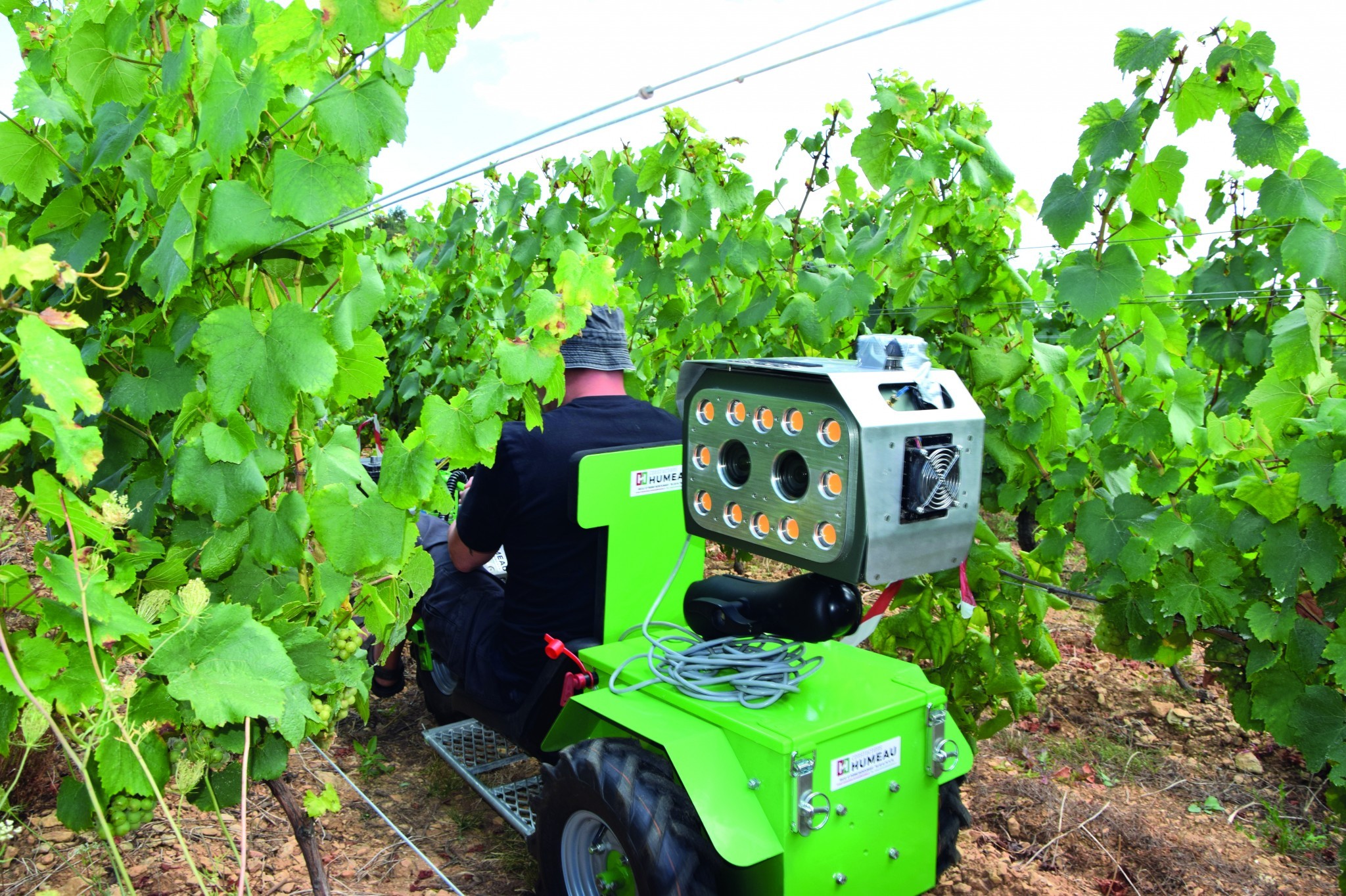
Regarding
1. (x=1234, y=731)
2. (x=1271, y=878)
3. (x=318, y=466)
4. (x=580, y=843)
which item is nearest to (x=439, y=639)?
(x=580, y=843)

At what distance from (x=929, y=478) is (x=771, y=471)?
298 mm

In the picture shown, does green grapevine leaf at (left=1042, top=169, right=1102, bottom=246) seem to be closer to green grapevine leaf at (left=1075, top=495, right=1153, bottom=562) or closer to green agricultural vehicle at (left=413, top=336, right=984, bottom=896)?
green agricultural vehicle at (left=413, top=336, right=984, bottom=896)

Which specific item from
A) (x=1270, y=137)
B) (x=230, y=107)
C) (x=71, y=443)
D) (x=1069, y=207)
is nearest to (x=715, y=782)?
(x=71, y=443)

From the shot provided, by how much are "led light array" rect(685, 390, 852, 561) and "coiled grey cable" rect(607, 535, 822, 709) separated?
0.28 metres

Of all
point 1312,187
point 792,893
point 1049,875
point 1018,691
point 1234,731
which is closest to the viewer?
point 792,893

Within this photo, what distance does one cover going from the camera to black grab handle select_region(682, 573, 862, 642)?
2059 mm

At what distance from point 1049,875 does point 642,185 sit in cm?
279

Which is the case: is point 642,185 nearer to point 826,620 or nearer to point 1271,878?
point 826,620

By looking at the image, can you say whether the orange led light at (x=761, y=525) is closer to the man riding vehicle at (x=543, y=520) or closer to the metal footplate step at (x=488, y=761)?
the man riding vehicle at (x=543, y=520)

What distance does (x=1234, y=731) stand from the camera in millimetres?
4141

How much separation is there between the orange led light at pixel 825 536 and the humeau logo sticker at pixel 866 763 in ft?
1.78

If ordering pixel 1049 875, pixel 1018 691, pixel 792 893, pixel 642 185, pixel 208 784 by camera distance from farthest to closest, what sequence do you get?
pixel 642 185 → pixel 1018 691 → pixel 1049 875 → pixel 792 893 → pixel 208 784

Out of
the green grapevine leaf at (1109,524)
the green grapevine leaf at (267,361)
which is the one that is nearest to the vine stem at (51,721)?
the green grapevine leaf at (267,361)

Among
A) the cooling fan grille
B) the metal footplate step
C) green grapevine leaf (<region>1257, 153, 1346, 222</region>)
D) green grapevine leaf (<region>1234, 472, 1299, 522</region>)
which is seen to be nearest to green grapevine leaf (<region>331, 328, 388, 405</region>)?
the cooling fan grille
